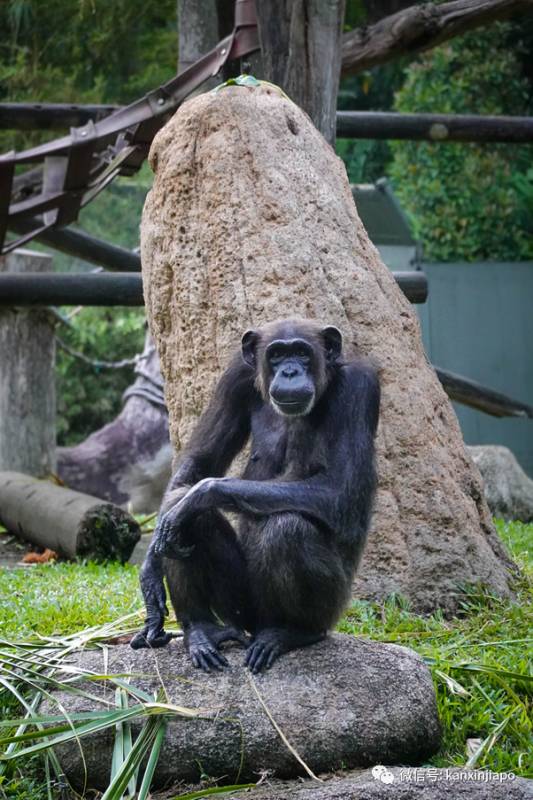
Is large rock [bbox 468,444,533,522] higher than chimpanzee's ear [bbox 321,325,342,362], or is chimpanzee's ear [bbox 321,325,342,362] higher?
chimpanzee's ear [bbox 321,325,342,362]

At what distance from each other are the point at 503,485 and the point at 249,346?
558 cm

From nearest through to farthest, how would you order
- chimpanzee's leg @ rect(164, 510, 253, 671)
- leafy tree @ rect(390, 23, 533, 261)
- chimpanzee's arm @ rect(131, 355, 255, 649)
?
chimpanzee's leg @ rect(164, 510, 253, 671), chimpanzee's arm @ rect(131, 355, 255, 649), leafy tree @ rect(390, 23, 533, 261)

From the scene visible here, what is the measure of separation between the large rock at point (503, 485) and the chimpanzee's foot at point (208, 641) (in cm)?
562

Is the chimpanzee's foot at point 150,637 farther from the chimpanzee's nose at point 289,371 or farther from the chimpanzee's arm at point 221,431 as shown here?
the chimpanzee's nose at point 289,371

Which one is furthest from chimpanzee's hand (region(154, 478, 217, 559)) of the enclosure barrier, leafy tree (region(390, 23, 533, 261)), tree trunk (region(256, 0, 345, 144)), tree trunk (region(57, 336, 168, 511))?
leafy tree (region(390, 23, 533, 261))

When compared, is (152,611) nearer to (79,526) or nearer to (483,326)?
(79,526)

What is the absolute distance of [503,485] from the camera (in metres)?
10.0

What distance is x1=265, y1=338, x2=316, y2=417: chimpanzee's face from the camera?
4625 mm

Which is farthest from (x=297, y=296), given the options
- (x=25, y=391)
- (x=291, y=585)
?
(x=25, y=391)

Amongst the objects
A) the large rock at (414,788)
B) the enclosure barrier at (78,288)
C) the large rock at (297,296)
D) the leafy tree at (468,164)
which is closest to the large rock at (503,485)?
the enclosure barrier at (78,288)

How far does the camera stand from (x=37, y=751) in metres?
4.06

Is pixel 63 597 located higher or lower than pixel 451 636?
lower

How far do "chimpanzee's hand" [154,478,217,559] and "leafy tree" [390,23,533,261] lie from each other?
12325 millimetres

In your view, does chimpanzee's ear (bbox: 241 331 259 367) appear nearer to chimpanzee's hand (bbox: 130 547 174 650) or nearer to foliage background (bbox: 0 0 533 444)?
chimpanzee's hand (bbox: 130 547 174 650)
